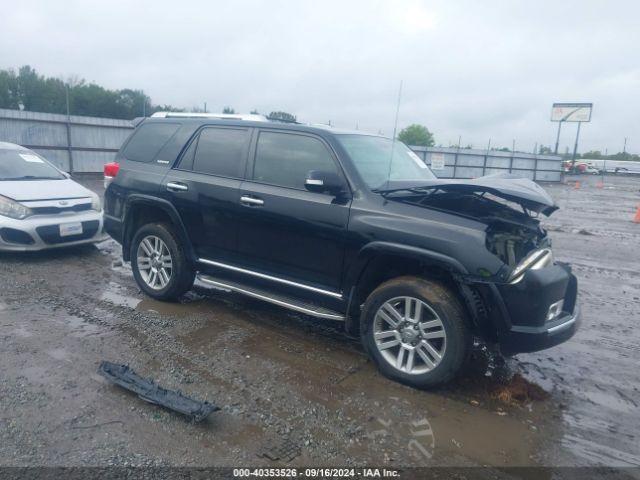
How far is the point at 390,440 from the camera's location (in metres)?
3.26

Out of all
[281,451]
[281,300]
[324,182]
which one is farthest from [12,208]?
[281,451]

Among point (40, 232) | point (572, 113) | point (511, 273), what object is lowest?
point (40, 232)

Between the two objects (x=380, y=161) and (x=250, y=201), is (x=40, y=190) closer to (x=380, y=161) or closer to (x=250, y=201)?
(x=250, y=201)

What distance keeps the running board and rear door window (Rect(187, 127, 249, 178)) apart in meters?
1.06

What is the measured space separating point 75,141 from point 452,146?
74.1ft

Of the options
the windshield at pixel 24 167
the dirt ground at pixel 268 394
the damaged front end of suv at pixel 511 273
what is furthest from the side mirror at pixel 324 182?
the windshield at pixel 24 167

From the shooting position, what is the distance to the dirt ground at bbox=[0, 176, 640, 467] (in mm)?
3105

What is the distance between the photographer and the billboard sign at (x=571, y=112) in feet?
151

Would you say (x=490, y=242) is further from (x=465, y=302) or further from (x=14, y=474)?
(x=14, y=474)

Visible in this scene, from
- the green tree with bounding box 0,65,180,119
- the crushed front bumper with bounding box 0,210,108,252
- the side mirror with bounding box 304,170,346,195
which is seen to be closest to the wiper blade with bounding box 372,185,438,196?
the side mirror with bounding box 304,170,346,195

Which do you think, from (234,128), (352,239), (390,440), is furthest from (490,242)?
(234,128)

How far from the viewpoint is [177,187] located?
5.27 meters

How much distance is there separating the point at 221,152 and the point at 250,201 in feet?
2.52

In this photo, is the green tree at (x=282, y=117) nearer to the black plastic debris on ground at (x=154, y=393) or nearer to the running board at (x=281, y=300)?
the running board at (x=281, y=300)
